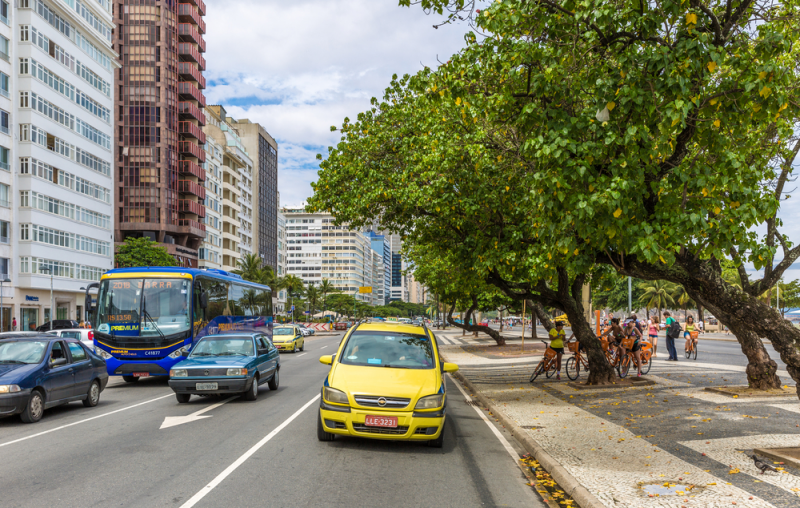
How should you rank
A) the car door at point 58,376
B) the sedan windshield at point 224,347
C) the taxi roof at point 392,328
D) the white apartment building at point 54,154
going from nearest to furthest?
the taxi roof at point 392,328 → the car door at point 58,376 → the sedan windshield at point 224,347 → the white apartment building at point 54,154

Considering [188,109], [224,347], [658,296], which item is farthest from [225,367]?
[658,296]

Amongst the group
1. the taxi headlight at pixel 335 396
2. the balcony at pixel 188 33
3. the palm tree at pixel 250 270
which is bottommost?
the taxi headlight at pixel 335 396

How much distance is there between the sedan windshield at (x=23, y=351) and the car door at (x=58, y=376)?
0.18 m

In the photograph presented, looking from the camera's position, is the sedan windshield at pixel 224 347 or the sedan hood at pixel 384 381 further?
the sedan windshield at pixel 224 347

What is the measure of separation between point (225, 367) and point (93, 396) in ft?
9.68

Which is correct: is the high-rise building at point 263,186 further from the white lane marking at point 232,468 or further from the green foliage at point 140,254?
the white lane marking at point 232,468

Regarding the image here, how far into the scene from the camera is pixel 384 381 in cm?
868

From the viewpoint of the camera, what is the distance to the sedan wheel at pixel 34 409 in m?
10.9

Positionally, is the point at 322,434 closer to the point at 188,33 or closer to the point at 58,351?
the point at 58,351

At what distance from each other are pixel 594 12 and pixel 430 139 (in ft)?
24.5

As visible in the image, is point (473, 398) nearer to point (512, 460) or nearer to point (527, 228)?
point (527, 228)

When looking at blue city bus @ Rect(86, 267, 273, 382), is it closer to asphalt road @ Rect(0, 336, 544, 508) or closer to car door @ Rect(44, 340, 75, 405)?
car door @ Rect(44, 340, 75, 405)

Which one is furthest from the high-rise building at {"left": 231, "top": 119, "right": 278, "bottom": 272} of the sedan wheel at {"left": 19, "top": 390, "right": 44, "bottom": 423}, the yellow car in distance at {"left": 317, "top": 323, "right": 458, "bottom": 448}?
the yellow car in distance at {"left": 317, "top": 323, "right": 458, "bottom": 448}

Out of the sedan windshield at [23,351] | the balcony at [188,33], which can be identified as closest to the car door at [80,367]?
the sedan windshield at [23,351]
